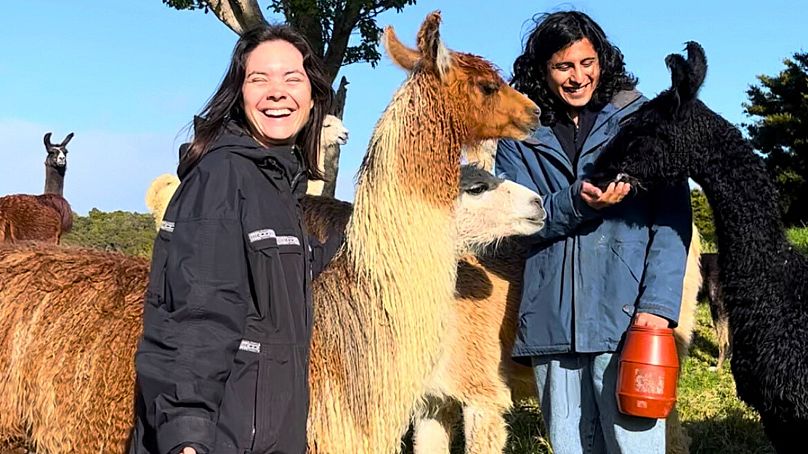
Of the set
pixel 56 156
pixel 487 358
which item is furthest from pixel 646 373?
pixel 56 156

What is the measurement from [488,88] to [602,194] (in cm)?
56

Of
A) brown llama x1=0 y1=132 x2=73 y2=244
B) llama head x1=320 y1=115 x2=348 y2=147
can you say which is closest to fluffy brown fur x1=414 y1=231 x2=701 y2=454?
llama head x1=320 y1=115 x2=348 y2=147

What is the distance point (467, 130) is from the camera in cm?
281

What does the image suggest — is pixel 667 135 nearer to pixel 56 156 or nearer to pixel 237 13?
pixel 237 13

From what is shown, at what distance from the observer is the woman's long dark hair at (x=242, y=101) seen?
6.45 feet

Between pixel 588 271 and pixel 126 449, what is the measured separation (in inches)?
65.7

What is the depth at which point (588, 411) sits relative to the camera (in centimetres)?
292

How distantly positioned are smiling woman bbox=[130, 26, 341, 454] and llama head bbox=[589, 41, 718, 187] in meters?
1.35

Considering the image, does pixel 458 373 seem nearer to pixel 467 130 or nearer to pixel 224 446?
pixel 467 130

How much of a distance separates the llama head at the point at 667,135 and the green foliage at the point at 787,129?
15405mm

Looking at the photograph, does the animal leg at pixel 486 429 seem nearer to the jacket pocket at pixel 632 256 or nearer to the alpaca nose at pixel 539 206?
the alpaca nose at pixel 539 206

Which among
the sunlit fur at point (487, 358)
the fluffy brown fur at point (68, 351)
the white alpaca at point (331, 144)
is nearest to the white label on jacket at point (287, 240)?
the fluffy brown fur at point (68, 351)

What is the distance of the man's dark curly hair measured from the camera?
9.69ft

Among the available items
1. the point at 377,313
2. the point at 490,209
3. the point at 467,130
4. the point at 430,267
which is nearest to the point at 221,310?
the point at 377,313
